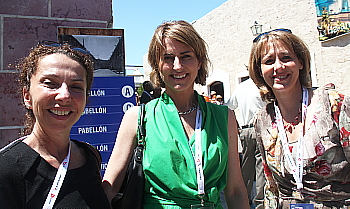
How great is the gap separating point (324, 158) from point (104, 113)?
219 centimetres

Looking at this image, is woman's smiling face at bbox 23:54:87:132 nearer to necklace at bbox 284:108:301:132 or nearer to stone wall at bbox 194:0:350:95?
necklace at bbox 284:108:301:132

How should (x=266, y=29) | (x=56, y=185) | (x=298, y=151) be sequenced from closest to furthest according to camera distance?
(x=56, y=185) → (x=298, y=151) → (x=266, y=29)

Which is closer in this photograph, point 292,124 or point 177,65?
point 177,65

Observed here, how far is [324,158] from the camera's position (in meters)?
1.93

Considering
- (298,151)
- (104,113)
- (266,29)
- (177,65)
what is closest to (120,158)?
(177,65)

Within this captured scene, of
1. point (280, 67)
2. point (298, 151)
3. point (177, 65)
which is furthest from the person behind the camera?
point (280, 67)

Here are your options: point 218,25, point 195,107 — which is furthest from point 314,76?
point 195,107

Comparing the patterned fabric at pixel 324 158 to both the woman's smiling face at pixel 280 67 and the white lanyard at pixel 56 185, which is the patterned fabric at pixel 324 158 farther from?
the white lanyard at pixel 56 185

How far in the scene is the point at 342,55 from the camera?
998 centimetres

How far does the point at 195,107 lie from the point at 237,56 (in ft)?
41.6

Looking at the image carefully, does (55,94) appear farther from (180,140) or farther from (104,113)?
(104,113)

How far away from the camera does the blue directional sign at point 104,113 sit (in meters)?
3.19

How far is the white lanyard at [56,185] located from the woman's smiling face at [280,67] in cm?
151

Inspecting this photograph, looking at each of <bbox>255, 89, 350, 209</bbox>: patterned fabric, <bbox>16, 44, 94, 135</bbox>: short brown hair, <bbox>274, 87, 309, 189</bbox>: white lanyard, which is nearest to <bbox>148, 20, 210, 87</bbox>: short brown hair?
<bbox>16, 44, 94, 135</bbox>: short brown hair
